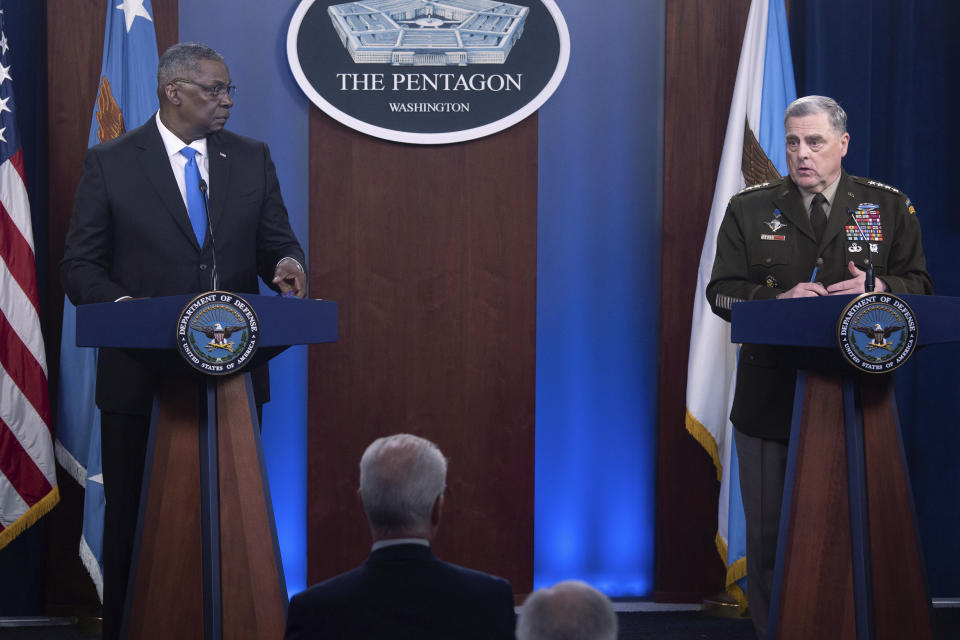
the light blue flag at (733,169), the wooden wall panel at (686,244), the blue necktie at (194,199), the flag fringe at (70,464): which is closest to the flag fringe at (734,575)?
the light blue flag at (733,169)

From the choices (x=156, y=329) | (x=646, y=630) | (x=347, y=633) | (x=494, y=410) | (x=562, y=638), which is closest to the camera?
(x=562, y=638)

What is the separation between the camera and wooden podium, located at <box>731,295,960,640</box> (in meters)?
1.83

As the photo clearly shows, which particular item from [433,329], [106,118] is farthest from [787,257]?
[106,118]

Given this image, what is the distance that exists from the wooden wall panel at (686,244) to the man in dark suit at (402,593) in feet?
7.97

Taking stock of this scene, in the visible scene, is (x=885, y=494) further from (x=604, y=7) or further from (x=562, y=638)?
(x=604, y=7)

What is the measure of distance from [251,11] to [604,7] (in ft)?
4.74

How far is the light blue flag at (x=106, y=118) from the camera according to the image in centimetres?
330

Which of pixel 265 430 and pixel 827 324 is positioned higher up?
pixel 827 324

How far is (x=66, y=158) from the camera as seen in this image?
3.44m

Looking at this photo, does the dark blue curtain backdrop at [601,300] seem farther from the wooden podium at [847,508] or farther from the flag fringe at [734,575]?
the wooden podium at [847,508]

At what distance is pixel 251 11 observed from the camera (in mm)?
3576

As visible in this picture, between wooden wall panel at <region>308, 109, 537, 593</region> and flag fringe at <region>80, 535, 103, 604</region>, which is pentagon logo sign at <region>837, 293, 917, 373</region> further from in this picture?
flag fringe at <region>80, 535, 103, 604</region>

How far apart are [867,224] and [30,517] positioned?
2.99 metres

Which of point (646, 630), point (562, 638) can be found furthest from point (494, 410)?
point (562, 638)
